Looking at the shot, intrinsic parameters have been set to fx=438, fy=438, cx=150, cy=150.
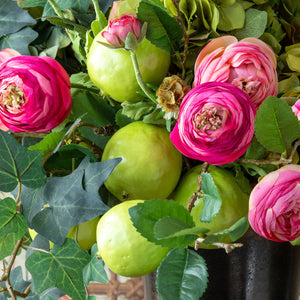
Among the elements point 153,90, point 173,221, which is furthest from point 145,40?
point 173,221

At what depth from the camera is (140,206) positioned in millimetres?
282

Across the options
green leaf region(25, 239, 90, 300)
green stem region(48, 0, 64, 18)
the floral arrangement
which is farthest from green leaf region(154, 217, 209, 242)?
green stem region(48, 0, 64, 18)

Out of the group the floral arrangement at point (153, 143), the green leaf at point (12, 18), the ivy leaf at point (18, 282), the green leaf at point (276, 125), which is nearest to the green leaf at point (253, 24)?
the floral arrangement at point (153, 143)

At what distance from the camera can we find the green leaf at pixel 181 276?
28cm

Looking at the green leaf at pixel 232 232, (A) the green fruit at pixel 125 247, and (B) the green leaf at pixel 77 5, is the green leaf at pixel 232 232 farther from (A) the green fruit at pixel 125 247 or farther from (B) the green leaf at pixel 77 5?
(B) the green leaf at pixel 77 5

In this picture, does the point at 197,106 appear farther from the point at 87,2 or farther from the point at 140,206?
the point at 87,2

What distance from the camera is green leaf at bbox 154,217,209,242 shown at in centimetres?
27

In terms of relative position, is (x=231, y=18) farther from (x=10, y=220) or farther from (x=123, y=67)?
(x=10, y=220)

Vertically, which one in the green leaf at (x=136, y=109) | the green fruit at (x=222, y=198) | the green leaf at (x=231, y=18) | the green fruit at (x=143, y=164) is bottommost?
the green fruit at (x=222, y=198)

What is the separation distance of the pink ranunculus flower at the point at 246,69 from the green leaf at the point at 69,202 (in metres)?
0.10

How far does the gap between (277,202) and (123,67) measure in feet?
0.51

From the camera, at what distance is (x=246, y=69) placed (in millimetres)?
317

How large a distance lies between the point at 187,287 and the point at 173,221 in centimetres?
4

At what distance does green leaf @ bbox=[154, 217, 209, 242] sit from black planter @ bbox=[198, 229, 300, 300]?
0.11 metres
